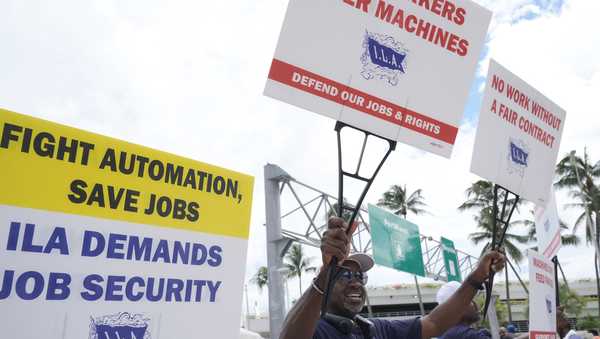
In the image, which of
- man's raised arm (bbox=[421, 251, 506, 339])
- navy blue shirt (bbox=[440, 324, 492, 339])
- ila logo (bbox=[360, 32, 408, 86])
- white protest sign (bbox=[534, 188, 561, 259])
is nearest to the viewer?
ila logo (bbox=[360, 32, 408, 86])

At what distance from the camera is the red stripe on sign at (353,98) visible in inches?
79.4

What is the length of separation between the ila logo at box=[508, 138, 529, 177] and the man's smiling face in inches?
47.0

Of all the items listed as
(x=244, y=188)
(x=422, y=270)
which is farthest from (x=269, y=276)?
(x=422, y=270)

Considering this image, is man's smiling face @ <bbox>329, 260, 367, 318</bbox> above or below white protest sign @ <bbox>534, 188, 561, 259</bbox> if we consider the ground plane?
below

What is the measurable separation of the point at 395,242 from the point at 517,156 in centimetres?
889

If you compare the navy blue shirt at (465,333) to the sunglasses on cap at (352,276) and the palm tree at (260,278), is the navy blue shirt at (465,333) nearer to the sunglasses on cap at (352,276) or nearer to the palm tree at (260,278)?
the sunglasses on cap at (352,276)

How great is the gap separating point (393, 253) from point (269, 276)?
17.4ft

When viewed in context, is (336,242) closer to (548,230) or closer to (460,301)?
A: (460,301)

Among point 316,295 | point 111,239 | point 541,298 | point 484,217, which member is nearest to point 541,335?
point 541,298

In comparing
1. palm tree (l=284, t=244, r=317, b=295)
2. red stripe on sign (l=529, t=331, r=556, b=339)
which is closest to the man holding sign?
red stripe on sign (l=529, t=331, r=556, b=339)

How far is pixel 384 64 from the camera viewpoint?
219 cm

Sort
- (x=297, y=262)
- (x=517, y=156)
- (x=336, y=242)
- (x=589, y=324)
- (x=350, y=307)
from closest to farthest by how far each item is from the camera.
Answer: (x=336, y=242) < (x=350, y=307) < (x=517, y=156) < (x=589, y=324) < (x=297, y=262)

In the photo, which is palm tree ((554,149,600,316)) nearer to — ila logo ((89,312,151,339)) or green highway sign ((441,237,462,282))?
green highway sign ((441,237,462,282))

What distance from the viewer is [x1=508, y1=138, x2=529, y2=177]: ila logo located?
3004 millimetres
